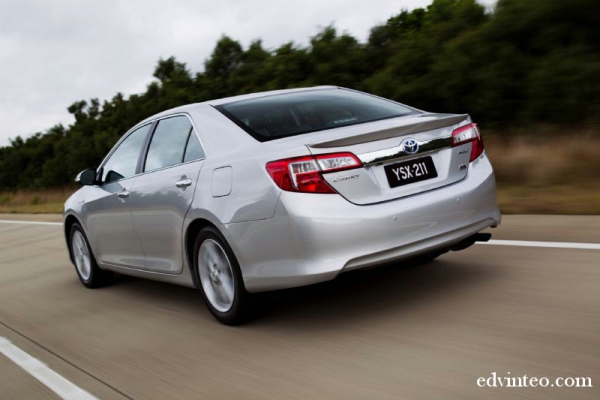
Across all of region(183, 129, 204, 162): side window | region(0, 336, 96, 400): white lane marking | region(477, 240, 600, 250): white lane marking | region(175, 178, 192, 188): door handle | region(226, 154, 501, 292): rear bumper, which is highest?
region(183, 129, 204, 162): side window

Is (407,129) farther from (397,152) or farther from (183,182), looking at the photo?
(183,182)

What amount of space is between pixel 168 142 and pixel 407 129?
6.66 ft

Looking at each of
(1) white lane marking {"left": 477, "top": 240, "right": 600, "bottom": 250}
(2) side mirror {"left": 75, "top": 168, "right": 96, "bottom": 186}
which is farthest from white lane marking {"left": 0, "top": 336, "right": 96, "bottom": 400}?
(1) white lane marking {"left": 477, "top": 240, "right": 600, "bottom": 250}

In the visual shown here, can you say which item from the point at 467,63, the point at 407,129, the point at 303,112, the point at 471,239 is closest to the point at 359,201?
the point at 407,129

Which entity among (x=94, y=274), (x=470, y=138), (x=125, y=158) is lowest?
(x=94, y=274)

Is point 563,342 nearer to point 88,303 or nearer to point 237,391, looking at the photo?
point 237,391

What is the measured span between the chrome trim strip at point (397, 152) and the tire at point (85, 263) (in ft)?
12.7

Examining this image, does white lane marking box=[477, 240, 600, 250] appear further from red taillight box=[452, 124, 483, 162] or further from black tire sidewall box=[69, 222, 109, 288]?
black tire sidewall box=[69, 222, 109, 288]

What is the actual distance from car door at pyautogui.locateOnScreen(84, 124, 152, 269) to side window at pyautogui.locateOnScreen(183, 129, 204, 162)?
0.97 m

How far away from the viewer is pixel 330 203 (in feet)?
14.1

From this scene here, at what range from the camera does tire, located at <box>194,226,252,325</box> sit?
480 centimetres

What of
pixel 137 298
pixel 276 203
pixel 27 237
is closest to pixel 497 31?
pixel 27 237

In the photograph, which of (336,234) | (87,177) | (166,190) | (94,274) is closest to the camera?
(336,234)

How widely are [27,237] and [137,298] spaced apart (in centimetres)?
811
